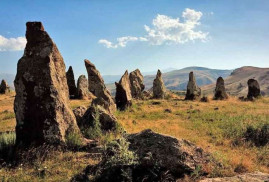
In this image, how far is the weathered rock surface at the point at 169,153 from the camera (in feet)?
26.6

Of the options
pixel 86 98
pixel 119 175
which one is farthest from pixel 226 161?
pixel 86 98

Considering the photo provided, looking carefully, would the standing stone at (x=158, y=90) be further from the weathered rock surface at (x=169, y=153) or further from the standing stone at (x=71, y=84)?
the weathered rock surface at (x=169, y=153)

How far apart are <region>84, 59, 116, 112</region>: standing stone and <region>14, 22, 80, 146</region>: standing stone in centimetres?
1225

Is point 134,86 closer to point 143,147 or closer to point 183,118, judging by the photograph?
point 183,118

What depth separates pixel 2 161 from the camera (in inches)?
419

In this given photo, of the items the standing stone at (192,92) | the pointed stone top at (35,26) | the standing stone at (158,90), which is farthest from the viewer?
the standing stone at (158,90)

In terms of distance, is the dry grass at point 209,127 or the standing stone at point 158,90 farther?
the standing stone at point 158,90

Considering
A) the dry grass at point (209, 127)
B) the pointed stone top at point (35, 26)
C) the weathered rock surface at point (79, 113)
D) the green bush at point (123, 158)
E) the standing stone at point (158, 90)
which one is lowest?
the dry grass at point (209, 127)

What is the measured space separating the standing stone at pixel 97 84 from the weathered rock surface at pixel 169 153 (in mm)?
15456

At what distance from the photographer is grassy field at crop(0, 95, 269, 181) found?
9.20 metres

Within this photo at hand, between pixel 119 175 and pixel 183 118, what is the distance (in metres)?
15.6

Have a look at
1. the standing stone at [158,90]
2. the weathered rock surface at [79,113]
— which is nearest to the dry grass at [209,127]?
the weathered rock surface at [79,113]

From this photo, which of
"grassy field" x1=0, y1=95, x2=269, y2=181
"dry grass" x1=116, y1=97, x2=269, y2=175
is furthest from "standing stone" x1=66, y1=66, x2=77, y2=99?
"dry grass" x1=116, y1=97, x2=269, y2=175

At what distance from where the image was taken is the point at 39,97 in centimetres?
1179
